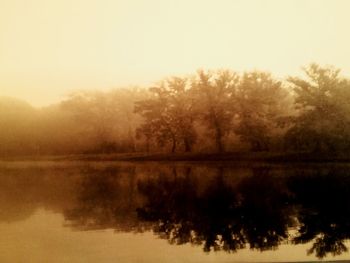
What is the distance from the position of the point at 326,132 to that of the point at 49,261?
457 cm

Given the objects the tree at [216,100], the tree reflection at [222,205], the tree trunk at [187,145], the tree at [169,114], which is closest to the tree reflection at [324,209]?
the tree reflection at [222,205]

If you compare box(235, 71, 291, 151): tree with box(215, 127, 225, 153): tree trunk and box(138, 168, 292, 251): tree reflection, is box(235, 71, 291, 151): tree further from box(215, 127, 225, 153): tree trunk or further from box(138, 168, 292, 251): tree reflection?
box(138, 168, 292, 251): tree reflection

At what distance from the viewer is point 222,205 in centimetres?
604

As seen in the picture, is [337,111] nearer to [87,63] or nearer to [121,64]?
[121,64]

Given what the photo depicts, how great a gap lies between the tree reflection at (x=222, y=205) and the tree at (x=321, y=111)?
468mm

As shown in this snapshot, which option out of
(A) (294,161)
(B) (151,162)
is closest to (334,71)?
(A) (294,161)

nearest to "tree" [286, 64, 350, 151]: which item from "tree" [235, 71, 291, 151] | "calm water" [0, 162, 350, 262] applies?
"tree" [235, 71, 291, 151]

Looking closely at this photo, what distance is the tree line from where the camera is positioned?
635 centimetres

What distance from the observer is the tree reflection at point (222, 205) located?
16.8ft

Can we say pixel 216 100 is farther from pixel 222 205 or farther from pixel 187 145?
pixel 222 205

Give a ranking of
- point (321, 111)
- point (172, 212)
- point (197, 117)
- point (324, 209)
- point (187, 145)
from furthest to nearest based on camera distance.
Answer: point (321, 111) → point (197, 117) → point (187, 145) → point (324, 209) → point (172, 212)

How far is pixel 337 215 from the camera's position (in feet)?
19.1

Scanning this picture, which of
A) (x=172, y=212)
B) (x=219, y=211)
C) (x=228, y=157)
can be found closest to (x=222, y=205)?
(x=219, y=211)

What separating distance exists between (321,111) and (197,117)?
2024 millimetres
